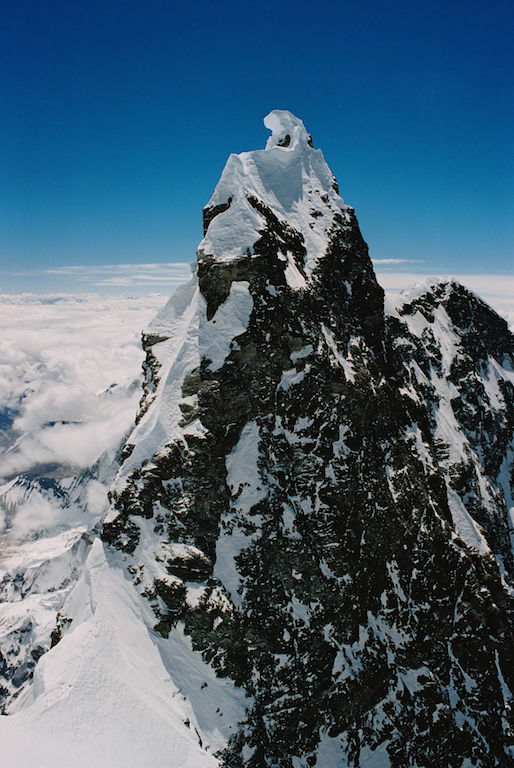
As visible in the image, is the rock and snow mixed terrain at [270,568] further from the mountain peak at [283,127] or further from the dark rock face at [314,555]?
the mountain peak at [283,127]

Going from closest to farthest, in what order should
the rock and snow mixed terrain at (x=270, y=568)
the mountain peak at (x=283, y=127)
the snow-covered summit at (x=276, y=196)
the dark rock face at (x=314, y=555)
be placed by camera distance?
the rock and snow mixed terrain at (x=270, y=568) < the dark rock face at (x=314, y=555) < the snow-covered summit at (x=276, y=196) < the mountain peak at (x=283, y=127)

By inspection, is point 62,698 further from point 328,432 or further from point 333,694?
point 328,432

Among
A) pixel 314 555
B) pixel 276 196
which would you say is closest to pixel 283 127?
pixel 276 196

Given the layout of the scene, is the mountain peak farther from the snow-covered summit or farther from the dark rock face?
the dark rock face

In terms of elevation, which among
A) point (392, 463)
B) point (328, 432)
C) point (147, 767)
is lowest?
point (147, 767)

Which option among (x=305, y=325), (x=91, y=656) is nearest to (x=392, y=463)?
(x=305, y=325)

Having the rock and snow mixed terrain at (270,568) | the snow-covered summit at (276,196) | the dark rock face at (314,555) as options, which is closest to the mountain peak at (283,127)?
the snow-covered summit at (276,196)
